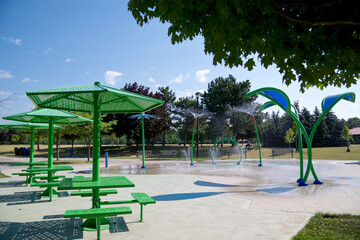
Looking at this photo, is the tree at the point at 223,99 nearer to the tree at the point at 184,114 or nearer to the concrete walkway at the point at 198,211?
the tree at the point at 184,114

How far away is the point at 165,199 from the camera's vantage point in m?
7.72

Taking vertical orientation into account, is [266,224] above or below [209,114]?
below

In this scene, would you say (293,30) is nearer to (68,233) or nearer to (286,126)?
(68,233)

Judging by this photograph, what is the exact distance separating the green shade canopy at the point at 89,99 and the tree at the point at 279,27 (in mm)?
1651

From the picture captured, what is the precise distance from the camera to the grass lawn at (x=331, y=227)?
4457mm

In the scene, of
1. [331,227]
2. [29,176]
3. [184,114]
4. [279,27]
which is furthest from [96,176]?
[184,114]

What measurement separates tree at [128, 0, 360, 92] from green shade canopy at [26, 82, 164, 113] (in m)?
1.65

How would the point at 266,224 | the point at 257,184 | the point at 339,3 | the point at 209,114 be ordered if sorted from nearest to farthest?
the point at 339,3, the point at 266,224, the point at 257,184, the point at 209,114

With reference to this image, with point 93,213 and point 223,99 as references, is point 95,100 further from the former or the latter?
point 223,99

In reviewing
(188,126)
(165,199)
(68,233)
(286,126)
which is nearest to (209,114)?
(188,126)

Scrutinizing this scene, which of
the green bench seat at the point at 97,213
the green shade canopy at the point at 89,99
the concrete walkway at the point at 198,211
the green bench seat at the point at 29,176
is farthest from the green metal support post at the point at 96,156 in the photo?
the green bench seat at the point at 29,176

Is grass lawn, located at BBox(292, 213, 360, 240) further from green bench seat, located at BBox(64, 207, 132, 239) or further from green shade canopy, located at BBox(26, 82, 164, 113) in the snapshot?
green shade canopy, located at BBox(26, 82, 164, 113)

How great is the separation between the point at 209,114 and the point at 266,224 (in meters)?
41.9

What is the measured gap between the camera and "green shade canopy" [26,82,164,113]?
463cm
